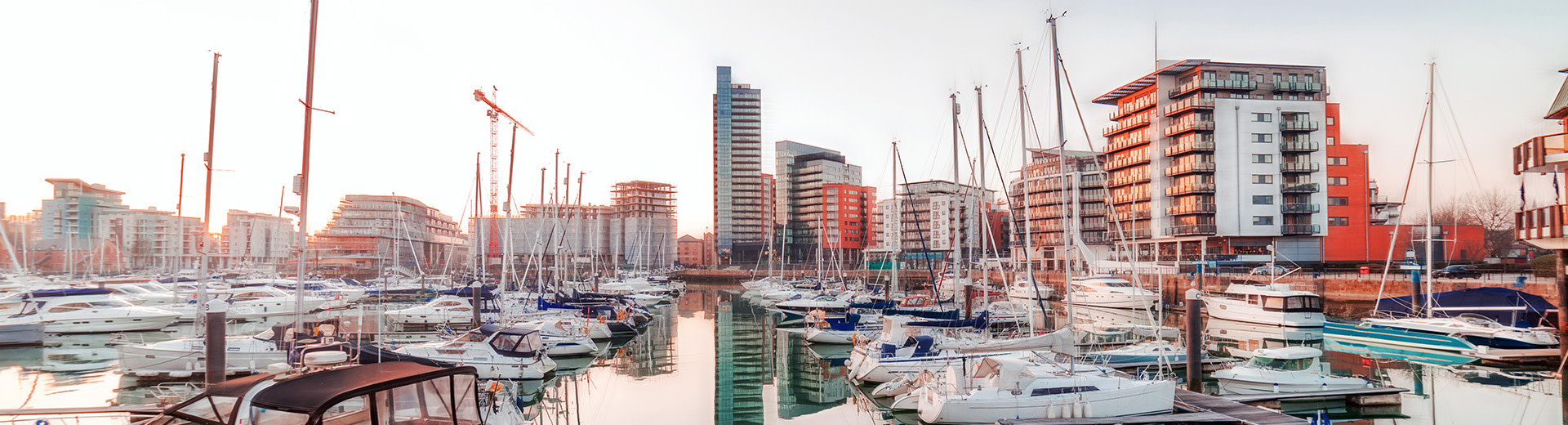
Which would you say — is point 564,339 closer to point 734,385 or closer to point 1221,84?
point 734,385

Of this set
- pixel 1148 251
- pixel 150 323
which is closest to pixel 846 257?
pixel 1148 251

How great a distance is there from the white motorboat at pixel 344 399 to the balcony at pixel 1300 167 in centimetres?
6452

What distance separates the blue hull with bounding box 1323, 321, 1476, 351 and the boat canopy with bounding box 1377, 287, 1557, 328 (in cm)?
139

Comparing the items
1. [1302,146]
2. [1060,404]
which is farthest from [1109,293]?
[1060,404]

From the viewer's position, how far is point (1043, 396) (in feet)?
50.4

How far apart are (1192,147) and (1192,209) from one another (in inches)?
188

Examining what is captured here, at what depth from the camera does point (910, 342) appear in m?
23.2

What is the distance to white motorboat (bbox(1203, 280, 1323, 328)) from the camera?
1308 inches

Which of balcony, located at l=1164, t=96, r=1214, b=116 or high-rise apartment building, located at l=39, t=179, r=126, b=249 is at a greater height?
balcony, located at l=1164, t=96, r=1214, b=116

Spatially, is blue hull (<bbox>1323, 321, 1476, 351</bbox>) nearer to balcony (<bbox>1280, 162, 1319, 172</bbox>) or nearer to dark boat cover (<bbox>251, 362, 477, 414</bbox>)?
dark boat cover (<bbox>251, 362, 477, 414</bbox>)

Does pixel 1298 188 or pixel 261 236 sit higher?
pixel 1298 188

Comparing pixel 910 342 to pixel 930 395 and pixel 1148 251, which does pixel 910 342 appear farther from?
pixel 1148 251

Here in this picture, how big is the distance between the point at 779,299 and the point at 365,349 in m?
35.8

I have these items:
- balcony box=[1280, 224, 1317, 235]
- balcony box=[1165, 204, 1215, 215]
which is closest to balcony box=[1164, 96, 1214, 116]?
balcony box=[1165, 204, 1215, 215]
